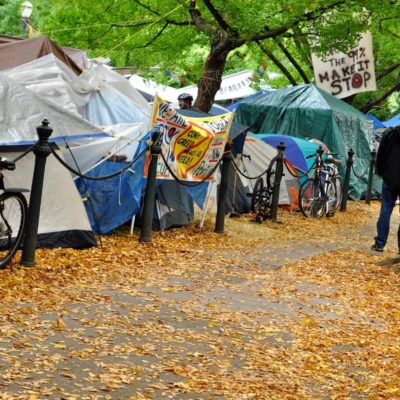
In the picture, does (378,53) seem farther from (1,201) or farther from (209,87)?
(1,201)

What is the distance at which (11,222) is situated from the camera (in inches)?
336

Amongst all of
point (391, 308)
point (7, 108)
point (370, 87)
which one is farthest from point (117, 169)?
point (370, 87)

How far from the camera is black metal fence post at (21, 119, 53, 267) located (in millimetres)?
8453

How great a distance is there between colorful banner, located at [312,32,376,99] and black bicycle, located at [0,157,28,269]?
14658 millimetres

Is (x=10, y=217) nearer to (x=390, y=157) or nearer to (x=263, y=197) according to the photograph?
(x=390, y=157)

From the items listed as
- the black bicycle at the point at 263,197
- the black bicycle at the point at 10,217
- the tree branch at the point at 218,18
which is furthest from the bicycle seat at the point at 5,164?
the tree branch at the point at 218,18

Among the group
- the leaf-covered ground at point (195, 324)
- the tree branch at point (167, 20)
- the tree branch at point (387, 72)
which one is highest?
the tree branch at point (387, 72)

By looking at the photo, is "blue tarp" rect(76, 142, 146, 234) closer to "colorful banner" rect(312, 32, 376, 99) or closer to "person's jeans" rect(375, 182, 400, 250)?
"person's jeans" rect(375, 182, 400, 250)

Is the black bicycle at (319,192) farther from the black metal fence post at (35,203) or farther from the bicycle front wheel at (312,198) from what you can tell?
the black metal fence post at (35,203)

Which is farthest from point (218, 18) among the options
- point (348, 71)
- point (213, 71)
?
point (348, 71)

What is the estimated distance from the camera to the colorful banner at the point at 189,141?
11.6 meters

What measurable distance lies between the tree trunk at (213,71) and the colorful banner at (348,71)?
612cm

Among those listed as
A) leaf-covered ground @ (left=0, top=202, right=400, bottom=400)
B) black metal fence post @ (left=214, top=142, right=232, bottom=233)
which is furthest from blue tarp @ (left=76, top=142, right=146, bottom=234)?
black metal fence post @ (left=214, top=142, right=232, bottom=233)

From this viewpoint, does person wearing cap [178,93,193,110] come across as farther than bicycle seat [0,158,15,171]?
Yes
